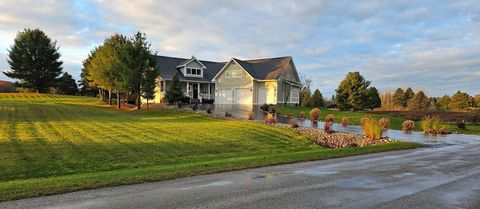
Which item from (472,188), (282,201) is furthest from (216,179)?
(472,188)

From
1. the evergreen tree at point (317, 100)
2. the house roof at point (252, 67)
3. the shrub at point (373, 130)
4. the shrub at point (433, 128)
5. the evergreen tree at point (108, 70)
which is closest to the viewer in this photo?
the shrub at point (373, 130)

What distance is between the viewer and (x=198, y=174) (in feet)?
30.5

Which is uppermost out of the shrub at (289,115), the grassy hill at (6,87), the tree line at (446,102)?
the grassy hill at (6,87)

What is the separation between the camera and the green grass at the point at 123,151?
28.9 feet

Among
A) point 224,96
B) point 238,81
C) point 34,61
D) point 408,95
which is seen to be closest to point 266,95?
point 238,81

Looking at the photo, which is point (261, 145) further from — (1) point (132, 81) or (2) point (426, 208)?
(1) point (132, 81)

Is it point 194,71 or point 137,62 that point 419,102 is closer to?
point 194,71

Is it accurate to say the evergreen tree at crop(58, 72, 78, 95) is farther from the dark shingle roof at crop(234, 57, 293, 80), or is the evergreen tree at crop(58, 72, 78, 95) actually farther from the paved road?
the paved road

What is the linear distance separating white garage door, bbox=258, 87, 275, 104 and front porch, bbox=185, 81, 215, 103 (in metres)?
6.50

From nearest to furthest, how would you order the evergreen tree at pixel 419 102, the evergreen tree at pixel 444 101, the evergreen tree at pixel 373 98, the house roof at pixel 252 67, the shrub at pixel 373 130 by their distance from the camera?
the shrub at pixel 373 130
the house roof at pixel 252 67
the evergreen tree at pixel 373 98
the evergreen tree at pixel 419 102
the evergreen tree at pixel 444 101

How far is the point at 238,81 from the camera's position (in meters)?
47.1

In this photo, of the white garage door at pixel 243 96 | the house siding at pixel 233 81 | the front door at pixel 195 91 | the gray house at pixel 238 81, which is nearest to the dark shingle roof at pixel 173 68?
the gray house at pixel 238 81

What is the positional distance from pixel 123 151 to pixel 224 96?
112ft

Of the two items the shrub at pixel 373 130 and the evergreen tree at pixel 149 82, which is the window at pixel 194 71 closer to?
the evergreen tree at pixel 149 82
